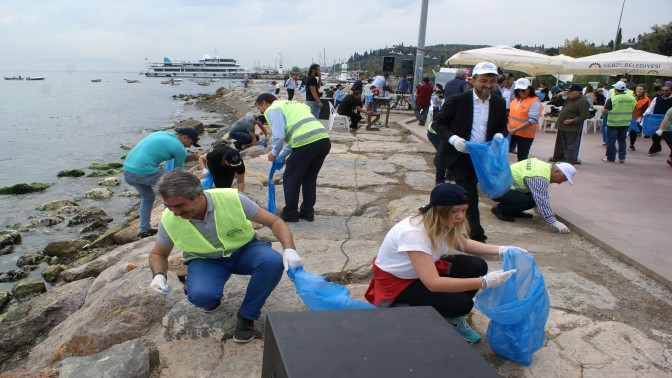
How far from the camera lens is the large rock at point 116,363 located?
7.73 feet

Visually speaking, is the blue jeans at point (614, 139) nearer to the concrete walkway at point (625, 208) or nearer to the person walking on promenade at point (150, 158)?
the concrete walkway at point (625, 208)

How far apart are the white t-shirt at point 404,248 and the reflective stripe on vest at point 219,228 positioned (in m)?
0.89

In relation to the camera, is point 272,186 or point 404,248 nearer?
point 404,248

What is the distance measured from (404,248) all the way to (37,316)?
3473 millimetres

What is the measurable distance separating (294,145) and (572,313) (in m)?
2.87

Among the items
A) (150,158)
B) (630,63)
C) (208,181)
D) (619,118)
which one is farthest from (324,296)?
(630,63)

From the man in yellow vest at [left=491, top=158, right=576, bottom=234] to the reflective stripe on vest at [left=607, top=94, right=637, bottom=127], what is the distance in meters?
4.42

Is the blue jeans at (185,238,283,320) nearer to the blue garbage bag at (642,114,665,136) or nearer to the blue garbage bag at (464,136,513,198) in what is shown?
the blue garbage bag at (464,136,513,198)

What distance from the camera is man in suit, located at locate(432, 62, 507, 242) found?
4.16m

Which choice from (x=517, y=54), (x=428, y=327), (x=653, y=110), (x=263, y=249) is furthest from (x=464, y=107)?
(x=517, y=54)

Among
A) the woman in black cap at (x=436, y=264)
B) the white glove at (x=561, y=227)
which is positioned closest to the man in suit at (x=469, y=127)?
the white glove at (x=561, y=227)

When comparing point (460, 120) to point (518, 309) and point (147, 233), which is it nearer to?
point (518, 309)

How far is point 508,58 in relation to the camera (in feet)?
35.9

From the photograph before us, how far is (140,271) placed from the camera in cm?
367
